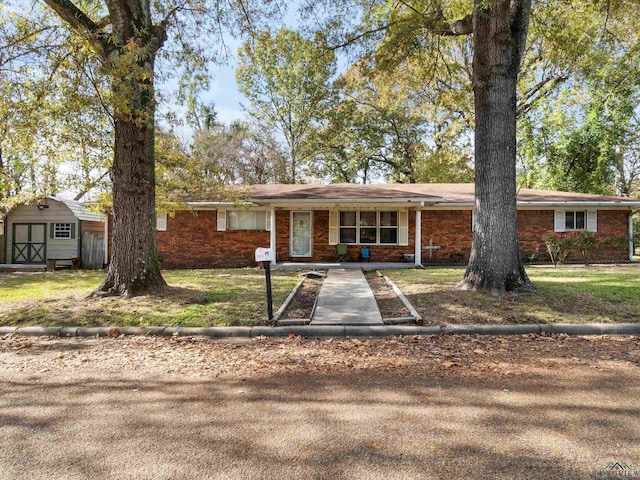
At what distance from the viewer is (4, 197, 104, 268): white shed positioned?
60.0 ft

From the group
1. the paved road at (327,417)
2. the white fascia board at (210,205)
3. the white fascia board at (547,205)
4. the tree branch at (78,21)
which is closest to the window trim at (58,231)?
the white fascia board at (210,205)

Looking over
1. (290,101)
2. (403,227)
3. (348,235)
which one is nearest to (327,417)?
(348,235)

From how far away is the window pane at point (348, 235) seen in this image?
15.3m

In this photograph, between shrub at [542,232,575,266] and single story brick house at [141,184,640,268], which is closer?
shrub at [542,232,575,266]

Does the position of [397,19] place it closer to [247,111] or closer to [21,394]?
[21,394]

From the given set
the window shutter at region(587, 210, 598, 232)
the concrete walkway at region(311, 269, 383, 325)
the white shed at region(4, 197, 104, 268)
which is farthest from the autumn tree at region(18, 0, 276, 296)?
the window shutter at region(587, 210, 598, 232)

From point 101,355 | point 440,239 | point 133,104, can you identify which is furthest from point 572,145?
point 101,355

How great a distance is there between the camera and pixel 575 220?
15.5 m

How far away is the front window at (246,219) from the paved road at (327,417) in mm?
10893

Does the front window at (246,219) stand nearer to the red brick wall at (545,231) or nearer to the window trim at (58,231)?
the window trim at (58,231)

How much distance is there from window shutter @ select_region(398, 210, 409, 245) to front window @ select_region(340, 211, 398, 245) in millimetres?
151

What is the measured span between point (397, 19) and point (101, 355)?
31.5 ft

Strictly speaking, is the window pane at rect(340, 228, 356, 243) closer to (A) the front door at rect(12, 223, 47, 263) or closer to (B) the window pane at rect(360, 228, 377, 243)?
(B) the window pane at rect(360, 228, 377, 243)

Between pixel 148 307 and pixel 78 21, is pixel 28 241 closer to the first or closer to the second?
pixel 78 21
